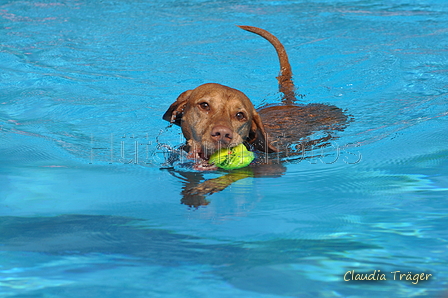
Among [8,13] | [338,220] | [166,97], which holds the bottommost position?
[338,220]

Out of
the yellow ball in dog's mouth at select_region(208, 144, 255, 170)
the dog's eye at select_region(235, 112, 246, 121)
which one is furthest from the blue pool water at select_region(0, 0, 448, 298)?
the dog's eye at select_region(235, 112, 246, 121)

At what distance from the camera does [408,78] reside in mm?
7746

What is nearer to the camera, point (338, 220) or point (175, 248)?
point (175, 248)

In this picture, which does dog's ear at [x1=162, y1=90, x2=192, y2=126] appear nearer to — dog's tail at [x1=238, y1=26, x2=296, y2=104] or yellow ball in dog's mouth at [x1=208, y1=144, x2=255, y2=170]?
yellow ball in dog's mouth at [x1=208, y1=144, x2=255, y2=170]

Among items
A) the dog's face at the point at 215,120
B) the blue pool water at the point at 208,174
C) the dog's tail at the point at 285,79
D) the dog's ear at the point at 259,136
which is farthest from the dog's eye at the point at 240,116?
the dog's tail at the point at 285,79

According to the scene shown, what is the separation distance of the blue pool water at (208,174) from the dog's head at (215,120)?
0.97 feet

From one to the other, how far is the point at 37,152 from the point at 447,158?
3.61m

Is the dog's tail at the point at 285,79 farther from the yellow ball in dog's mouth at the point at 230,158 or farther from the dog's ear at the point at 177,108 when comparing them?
the yellow ball in dog's mouth at the point at 230,158

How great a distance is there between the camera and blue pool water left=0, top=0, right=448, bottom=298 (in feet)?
8.70

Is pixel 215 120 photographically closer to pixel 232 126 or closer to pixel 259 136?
pixel 232 126

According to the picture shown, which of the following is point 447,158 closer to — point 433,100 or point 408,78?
point 433,100

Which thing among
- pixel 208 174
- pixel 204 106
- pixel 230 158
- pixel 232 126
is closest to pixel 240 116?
pixel 232 126

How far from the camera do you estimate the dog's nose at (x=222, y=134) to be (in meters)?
4.04

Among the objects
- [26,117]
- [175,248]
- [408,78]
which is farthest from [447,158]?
[26,117]
